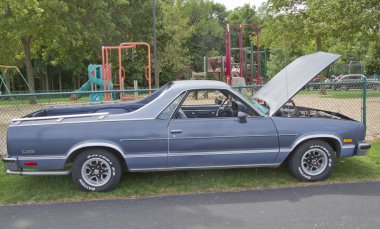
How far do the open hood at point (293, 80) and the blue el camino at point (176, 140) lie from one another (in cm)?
3

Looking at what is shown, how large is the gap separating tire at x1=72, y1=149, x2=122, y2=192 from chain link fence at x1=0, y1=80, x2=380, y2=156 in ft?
7.49

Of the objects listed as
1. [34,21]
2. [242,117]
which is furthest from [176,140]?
[34,21]

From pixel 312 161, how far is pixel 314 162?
0.03 meters

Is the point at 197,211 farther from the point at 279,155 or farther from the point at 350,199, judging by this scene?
the point at 350,199

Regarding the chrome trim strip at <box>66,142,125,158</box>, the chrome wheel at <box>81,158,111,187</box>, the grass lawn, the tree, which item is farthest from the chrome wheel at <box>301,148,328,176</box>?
the tree

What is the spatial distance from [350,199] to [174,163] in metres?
2.33

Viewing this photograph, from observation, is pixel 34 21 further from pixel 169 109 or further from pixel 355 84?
pixel 169 109

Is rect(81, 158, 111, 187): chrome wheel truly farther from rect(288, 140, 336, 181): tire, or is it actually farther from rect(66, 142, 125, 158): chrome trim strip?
rect(288, 140, 336, 181): tire

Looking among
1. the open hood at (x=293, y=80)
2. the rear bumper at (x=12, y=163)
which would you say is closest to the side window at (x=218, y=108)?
the open hood at (x=293, y=80)

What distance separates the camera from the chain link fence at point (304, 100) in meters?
8.05

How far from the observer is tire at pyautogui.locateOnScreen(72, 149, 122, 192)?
5.19 metres

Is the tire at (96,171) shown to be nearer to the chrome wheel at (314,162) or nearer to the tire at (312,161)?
the tire at (312,161)

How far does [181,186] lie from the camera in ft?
18.0

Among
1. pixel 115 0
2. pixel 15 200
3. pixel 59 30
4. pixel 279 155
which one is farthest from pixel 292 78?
pixel 115 0
